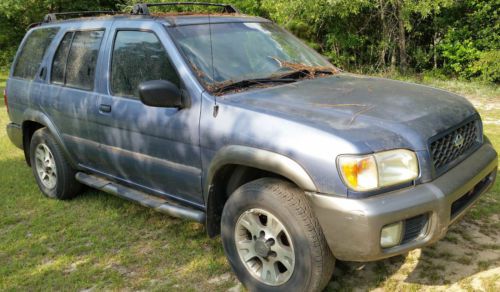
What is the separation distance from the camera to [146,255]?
3.93m

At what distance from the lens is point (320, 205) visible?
272 centimetres

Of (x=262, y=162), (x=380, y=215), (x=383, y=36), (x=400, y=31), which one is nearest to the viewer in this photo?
(x=380, y=215)

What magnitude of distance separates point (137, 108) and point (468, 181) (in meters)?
2.42

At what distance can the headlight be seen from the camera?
264cm

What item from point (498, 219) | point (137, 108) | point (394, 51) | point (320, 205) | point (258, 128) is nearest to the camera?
point (320, 205)

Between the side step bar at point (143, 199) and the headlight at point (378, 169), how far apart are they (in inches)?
51.5

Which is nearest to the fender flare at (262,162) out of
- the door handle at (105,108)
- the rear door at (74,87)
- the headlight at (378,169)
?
the headlight at (378,169)

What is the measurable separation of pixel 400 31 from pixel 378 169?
37.2ft

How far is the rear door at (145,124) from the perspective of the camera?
3492 millimetres

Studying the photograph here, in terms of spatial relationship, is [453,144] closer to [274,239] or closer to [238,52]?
[274,239]

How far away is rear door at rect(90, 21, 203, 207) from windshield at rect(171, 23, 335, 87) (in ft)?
0.55

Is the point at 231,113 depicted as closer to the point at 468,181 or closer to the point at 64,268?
the point at 468,181

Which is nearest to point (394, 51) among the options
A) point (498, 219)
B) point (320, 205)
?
point (498, 219)

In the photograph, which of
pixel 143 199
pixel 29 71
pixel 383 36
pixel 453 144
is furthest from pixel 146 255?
pixel 383 36
